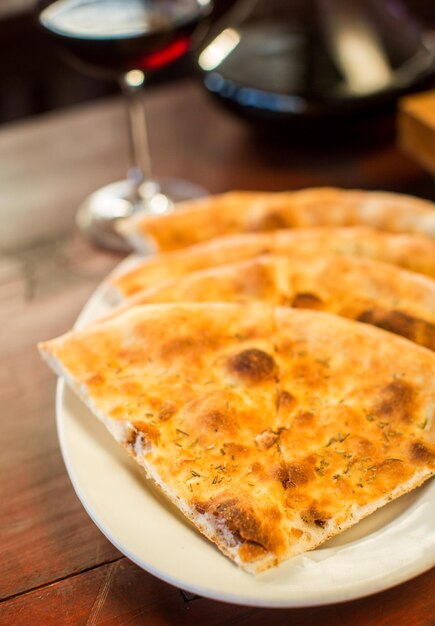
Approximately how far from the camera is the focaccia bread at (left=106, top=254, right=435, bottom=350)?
3.41 feet

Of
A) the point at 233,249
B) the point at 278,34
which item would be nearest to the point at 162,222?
the point at 233,249

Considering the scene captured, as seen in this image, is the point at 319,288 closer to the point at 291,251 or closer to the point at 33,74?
the point at 291,251

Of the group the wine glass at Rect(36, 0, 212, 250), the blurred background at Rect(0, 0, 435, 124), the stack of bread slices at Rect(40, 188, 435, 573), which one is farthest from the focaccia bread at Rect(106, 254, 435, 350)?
the blurred background at Rect(0, 0, 435, 124)

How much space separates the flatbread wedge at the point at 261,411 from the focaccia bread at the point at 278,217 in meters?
0.30

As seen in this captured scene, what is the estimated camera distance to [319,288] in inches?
42.4

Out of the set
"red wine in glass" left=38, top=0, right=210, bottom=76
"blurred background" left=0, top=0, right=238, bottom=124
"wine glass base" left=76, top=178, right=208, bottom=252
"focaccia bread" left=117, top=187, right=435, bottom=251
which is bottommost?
"blurred background" left=0, top=0, right=238, bottom=124

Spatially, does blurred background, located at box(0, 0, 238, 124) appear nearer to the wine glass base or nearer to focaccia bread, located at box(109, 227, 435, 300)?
the wine glass base

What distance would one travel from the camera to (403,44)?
1.75m

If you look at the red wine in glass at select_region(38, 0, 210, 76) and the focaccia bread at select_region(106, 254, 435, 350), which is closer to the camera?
the focaccia bread at select_region(106, 254, 435, 350)

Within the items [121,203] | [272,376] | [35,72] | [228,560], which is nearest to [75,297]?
[121,203]

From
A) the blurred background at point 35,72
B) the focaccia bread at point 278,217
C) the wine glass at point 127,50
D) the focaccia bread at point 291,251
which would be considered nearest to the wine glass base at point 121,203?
the wine glass at point 127,50

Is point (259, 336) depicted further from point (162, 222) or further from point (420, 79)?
point (420, 79)

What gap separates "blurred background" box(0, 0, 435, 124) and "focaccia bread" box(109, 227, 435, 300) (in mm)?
2228

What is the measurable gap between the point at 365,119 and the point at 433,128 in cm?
21
